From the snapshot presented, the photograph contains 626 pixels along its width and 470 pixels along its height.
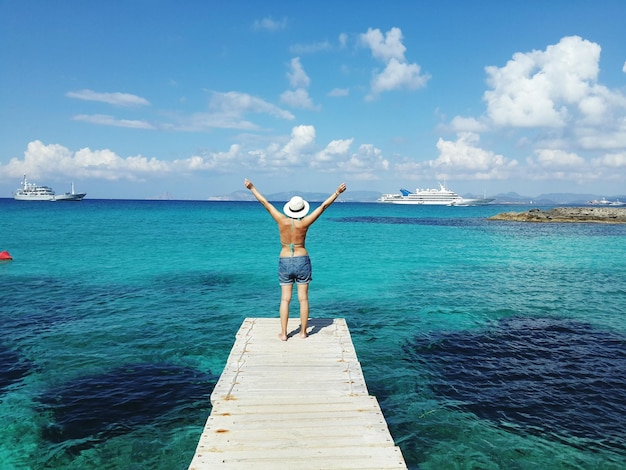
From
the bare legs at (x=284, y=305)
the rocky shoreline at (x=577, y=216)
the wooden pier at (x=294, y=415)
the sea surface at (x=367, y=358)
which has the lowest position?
the sea surface at (x=367, y=358)

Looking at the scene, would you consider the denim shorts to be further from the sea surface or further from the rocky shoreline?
the rocky shoreline

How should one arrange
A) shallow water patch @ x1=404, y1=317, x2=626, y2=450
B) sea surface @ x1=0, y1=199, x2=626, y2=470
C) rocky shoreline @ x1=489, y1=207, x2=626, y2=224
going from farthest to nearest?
rocky shoreline @ x1=489, y1=207, x2=626, y2=224, shallow water patch @ x1=404, y1=317, x2=626, y2=450, sea surface @ x1=0, y1=199, x2=626, y2=470

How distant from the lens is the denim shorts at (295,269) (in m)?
9.34

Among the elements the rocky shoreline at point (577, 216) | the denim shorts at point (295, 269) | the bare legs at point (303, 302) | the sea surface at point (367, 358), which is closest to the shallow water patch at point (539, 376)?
the sea surface at point (367, 358)

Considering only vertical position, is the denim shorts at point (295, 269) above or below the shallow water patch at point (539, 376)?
above

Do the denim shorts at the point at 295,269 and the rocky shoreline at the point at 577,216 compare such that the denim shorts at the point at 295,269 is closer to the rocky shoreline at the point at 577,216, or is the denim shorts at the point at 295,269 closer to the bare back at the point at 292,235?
the bare back at the point at 292,235

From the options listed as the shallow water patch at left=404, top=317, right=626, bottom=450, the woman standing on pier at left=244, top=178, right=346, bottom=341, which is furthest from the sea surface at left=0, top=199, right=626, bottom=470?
the woman standing on pier at left=244, top=178, right=346, bottom=341

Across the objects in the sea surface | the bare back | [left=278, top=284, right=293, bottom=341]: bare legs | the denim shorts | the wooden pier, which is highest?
the bare back

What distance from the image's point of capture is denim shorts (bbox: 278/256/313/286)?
9336 millimetres

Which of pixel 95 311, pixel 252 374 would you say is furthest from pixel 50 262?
pixel 252 374

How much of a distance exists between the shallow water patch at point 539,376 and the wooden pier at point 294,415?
401cm

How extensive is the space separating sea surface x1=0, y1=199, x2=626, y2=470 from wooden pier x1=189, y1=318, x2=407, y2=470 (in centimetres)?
210

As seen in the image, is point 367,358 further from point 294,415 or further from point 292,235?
point 294,415

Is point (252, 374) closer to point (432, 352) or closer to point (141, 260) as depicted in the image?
point (432, 352)
